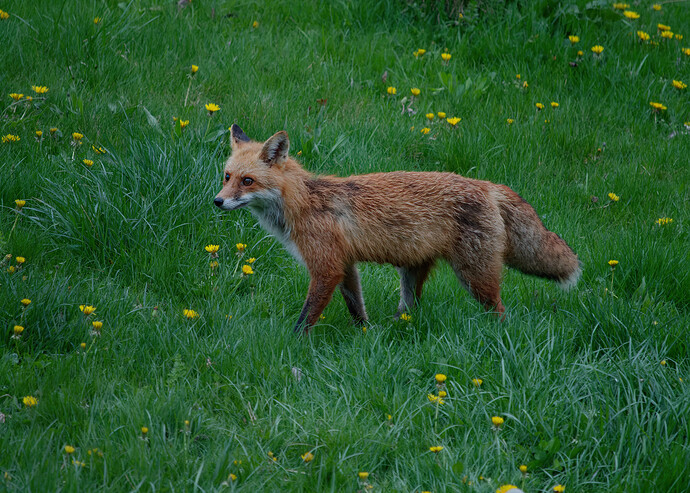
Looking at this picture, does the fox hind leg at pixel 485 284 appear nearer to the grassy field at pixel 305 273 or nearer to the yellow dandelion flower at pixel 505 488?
the grassy field at pixel 305 273

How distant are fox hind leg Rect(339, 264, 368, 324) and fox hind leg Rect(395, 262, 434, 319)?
380 millimetres

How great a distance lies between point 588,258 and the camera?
5.95 metres

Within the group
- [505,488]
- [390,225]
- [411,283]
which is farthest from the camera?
[411,283]

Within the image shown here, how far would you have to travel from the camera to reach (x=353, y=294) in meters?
5.36

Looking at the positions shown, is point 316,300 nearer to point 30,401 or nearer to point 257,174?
point 257,174

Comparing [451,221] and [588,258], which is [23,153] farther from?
[588,258]

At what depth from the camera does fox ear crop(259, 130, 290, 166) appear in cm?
512

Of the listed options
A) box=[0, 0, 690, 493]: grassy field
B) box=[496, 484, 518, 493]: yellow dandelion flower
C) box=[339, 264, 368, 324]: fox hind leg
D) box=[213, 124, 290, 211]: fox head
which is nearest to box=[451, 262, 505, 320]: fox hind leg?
box=[0, 0, 690, 493]: grassy field

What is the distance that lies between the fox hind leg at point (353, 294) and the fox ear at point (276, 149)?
107 centimetres

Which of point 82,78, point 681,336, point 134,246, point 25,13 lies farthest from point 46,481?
point 25,13

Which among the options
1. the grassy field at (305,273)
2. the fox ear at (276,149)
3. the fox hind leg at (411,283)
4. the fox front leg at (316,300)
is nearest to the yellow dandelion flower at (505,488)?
the grassy field at (305,273)

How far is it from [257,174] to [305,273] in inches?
42.9

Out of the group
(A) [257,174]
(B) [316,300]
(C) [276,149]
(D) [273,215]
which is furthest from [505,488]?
(C) [276,149]

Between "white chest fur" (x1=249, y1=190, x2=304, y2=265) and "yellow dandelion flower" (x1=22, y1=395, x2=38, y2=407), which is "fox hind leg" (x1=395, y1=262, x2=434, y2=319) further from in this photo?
"yellow dandelion flower" (x1=22, y1=395, x2=38, y2=407)
